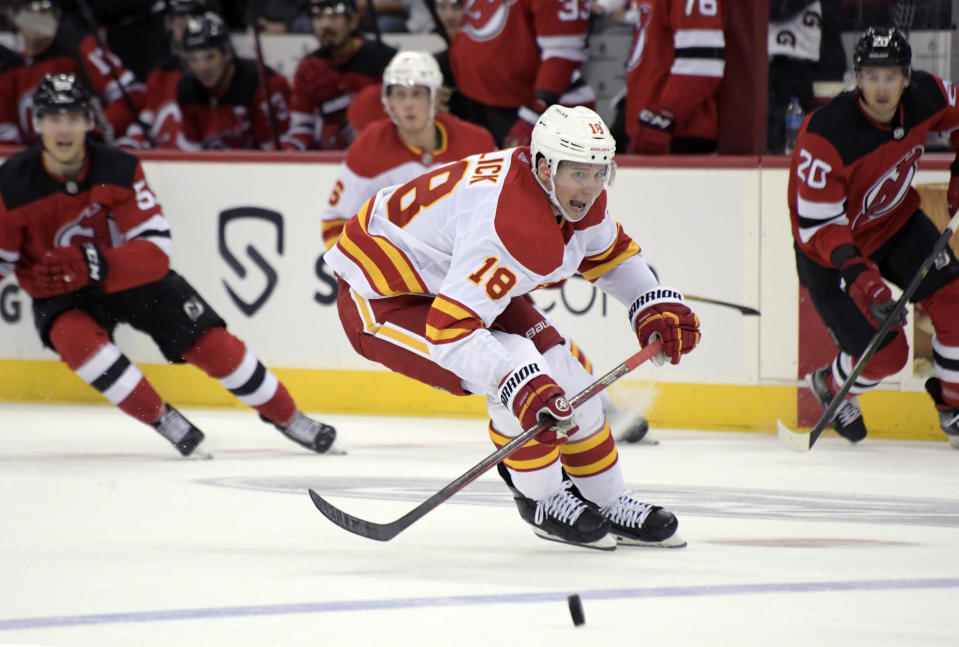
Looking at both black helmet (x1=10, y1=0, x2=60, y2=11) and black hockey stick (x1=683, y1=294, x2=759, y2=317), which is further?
black helmet (x1=10, y1=0, x2=60, y2=11)

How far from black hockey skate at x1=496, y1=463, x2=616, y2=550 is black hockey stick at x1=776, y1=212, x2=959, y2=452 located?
1455 mm

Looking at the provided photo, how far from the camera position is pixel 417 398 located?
539cm

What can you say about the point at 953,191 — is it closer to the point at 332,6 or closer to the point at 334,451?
the point at 334,451

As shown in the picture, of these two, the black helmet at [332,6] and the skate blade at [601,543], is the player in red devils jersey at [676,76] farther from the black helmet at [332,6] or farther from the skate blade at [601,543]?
the skate blade at [601,543]

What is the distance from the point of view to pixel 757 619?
2.52m

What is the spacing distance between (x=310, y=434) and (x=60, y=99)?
1249mm

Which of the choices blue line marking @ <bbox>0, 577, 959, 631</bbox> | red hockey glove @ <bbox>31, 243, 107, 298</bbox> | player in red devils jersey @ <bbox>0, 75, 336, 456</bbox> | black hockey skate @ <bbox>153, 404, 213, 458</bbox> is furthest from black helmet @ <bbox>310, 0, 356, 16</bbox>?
blue line marking @ <bbox>0, 577, 959, 631</bbox>

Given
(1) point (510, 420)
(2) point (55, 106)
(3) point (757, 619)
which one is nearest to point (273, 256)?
(2) point (55, 106)

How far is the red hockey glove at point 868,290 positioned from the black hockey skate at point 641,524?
1.38m

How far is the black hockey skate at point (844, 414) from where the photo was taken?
15.2ft

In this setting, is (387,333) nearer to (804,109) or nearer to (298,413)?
(298,413)

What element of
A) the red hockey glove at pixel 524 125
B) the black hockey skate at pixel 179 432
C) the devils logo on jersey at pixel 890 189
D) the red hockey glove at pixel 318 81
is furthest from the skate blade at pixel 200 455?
the devils logo on jersey at pixel 890 189

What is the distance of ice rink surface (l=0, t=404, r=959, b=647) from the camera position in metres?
2.50

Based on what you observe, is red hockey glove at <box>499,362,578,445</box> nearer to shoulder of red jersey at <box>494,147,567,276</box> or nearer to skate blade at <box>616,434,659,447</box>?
shoulder of red jersey at <box>494,147,567,276</box>
